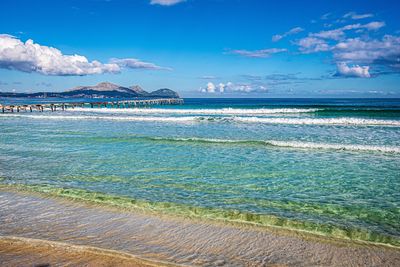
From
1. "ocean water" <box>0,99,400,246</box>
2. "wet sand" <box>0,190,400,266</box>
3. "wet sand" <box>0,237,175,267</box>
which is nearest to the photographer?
"wet sand" <box>0,237,175,267</box>

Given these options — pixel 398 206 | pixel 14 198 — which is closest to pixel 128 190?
pixel 14 198

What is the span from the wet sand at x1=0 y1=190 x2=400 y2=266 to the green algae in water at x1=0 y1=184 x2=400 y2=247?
0.27m

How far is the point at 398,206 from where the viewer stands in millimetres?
6512

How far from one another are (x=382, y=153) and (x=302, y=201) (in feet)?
27.4

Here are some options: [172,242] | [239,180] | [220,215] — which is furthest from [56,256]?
[239,180]

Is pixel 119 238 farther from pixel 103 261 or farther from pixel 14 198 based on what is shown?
pixel 14 198

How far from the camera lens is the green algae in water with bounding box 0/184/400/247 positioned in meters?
4.95

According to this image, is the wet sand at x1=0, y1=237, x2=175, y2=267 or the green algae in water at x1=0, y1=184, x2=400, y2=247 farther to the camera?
the green algae in water at x1=0, y1=184, x2=400, y2=247

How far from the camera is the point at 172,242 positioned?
462 centimetres

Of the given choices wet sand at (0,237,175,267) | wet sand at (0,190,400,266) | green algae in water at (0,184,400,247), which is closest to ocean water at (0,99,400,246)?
green algae in water at (0,184,400,247)

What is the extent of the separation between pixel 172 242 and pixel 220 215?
1.44m

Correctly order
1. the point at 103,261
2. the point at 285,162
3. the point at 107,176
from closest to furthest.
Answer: the point at 103,261 < the point at 107,176 < the point at 285,162

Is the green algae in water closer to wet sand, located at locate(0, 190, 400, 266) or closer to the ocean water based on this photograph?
the ocean water

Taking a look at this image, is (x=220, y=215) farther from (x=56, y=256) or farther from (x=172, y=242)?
(x=56, y=256)
